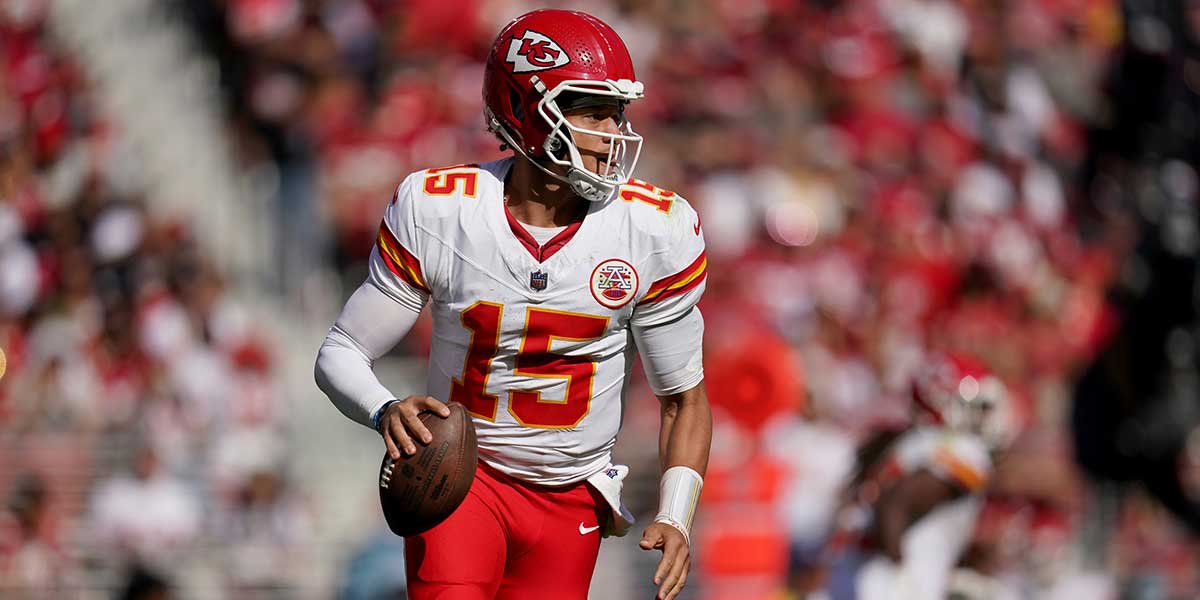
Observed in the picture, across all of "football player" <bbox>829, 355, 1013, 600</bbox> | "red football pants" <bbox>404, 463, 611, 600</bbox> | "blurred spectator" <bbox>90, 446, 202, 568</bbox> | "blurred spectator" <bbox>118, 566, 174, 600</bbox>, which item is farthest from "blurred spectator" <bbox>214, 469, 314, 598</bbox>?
"red football pants" <bbox>404, 463, 611, 600</bbox>

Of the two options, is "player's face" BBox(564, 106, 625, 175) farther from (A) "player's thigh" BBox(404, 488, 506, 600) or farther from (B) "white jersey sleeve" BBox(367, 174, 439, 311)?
(A) "player's thigh" BBox(404, 488, 506, 600)

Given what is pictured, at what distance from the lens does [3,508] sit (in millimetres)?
9047

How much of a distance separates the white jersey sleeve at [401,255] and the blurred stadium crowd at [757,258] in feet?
13.8

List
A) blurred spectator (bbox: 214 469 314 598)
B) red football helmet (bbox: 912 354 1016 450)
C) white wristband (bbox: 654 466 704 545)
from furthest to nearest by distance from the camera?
blurred spectator (bbox: 214 469 314 598)
red football helmet (bbox: 912 354 1016 450)
white wristband (bbox: 654 466 704 545)

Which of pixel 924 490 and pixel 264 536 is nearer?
pixel 924 490

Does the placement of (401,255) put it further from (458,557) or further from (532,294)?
(458,557)

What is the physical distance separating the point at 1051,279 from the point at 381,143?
4510 millimetres

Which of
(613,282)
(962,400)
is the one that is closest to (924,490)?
(962,400)

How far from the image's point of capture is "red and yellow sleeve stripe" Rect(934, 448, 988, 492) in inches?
244

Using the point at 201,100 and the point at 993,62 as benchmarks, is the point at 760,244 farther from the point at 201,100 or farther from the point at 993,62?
the point at 201,100

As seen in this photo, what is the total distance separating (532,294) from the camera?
399cm

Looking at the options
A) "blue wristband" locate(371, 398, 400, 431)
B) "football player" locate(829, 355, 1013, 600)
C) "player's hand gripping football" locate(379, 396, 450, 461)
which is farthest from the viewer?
"football player" locate(829, 355, 1013, 600)

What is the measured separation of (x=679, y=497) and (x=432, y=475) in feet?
2.25

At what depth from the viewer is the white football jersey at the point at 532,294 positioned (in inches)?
157
